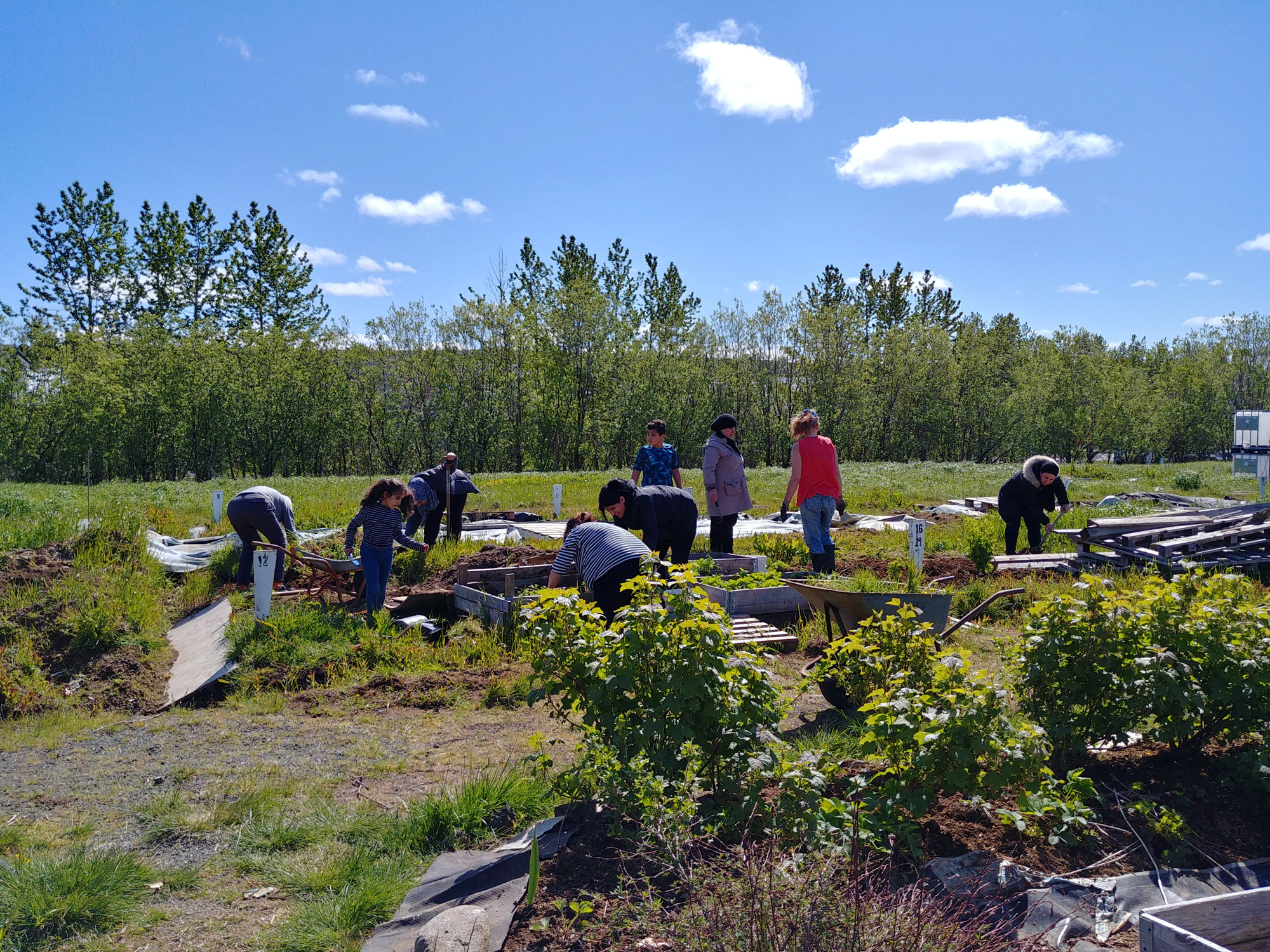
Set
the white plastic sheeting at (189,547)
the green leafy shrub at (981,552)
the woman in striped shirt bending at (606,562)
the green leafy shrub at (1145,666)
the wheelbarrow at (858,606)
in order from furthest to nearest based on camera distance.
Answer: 1. the white plastic sheeting at (189,547)
2. the green leafy shrub at (981,552)
3. the wheelbarrow at (858,606)
4. the woman in striped shirt bending at (606,562)
5. the green leafy shrub at (1145,666)

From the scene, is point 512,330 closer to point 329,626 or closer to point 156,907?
point 329,626

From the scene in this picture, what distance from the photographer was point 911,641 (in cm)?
426

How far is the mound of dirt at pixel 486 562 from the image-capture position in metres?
9.88

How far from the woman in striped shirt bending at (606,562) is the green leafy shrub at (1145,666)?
2.28m

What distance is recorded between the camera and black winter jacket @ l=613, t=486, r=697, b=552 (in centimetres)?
674

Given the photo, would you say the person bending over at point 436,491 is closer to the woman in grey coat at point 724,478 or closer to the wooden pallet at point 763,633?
the woman in grey coat at point 724,478

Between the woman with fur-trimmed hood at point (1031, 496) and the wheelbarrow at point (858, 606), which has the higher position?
the woman with fur-trimmed hood at point (1031, 496)

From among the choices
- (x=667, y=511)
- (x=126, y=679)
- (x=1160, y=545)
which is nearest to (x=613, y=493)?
(x=667, y=511)

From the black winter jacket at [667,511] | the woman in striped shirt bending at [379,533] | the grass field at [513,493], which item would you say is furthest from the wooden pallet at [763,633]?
the grass field at [513,493]

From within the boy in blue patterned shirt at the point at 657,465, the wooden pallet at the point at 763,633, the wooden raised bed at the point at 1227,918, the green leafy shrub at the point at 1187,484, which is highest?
the boy in blue patterned shirt at the point at 657,465

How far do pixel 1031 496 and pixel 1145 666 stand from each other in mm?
7370

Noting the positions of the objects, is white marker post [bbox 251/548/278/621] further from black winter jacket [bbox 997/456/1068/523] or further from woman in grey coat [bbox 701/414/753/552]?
black winter jacket [bbox 997/456/1068/523]

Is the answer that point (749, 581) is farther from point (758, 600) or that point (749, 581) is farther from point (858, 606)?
point (858, 606)

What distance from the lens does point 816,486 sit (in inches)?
338
